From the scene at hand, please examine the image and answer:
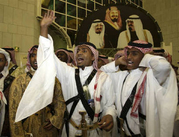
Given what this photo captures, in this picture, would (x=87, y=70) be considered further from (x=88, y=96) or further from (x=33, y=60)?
(x=33, y=60)

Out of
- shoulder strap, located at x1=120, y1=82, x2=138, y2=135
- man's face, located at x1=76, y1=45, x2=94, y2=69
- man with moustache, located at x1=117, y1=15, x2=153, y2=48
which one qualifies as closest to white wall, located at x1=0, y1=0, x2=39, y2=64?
man with moustache, located at x1=117, y1=15, x2=153, y2=48

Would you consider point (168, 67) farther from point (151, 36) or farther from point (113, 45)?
point (151, 36)

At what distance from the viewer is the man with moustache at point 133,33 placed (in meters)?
6.03

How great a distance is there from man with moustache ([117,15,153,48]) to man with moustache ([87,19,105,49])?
73 cm

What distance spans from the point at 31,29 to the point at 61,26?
1.44 m

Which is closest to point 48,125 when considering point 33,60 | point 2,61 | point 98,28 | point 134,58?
point 33,60

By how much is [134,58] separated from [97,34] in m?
3.84

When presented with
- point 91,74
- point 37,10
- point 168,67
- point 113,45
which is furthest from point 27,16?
point 168,67

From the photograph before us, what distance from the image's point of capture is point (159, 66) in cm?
154

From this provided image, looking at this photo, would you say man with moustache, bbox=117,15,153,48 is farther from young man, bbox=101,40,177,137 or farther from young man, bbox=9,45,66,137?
young man, bbox=9,45,66,137

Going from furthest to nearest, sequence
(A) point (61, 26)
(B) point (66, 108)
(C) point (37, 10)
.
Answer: (A) point (61, 26), (C) point (37, 10), (B) point (66, 108)

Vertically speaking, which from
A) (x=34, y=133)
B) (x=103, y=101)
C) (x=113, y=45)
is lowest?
(x=34, y=133)

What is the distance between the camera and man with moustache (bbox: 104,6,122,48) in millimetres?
6004

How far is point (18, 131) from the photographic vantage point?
1.51 metres
